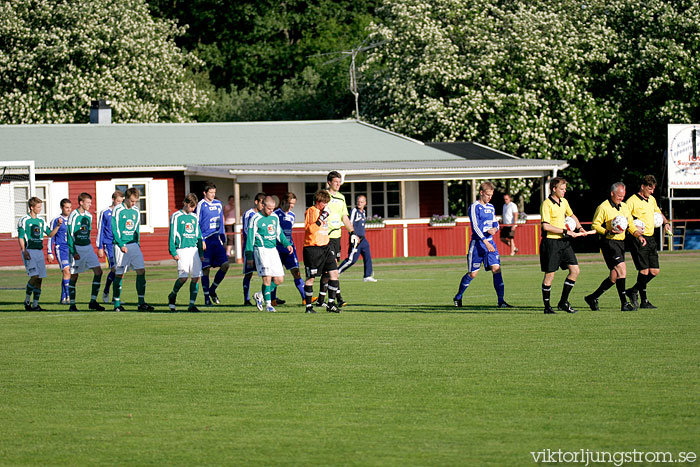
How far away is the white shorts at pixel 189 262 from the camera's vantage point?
16922 mm

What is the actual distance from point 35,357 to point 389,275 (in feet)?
49.1

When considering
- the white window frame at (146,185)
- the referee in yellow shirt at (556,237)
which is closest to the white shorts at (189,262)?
the referee in yellow shirt at (556,237)

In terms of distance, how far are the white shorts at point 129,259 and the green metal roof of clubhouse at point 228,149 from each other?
1576 centimetres

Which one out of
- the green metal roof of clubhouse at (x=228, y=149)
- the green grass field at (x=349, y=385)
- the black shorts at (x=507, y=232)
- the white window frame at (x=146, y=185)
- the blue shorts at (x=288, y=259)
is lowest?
the green grass field at (x=349, y=385)

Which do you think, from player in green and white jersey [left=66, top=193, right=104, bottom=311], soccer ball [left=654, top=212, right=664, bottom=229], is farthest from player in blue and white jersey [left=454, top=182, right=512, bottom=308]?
player in green and white jersey [left=66, top=193, right=104, bottom=311]

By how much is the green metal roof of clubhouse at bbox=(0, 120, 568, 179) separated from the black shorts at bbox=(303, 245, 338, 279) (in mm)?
17269

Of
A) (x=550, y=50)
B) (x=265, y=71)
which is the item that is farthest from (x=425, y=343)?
(x=265, y=71)

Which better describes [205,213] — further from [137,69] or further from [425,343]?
[137,69]

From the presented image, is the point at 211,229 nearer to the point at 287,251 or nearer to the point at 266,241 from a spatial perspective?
the point at 287,251

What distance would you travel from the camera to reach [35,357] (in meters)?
12.1

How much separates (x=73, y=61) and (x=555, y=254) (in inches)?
1341

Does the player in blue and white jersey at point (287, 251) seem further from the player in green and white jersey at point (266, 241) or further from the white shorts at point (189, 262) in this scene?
the white shorts at point (189, 262)

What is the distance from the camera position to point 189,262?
17.0 m

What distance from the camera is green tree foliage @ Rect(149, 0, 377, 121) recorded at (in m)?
60.8
